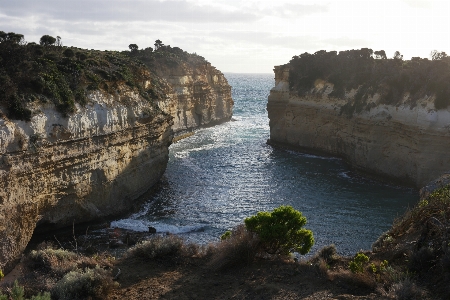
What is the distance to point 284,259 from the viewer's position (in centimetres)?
1545

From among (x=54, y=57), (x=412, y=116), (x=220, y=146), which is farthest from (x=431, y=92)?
(x=54, y=57)

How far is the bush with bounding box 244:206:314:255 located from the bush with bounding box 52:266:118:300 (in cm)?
521

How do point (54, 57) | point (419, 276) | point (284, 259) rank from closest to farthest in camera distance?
point (419, 276), point (284, 259), point (54, 57)

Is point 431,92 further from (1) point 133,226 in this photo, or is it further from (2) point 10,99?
(2) point 10,99

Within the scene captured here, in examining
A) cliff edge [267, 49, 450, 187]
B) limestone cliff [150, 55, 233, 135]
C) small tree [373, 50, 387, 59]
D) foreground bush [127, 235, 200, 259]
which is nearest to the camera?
foreground bush [127, 235, 200, 259]

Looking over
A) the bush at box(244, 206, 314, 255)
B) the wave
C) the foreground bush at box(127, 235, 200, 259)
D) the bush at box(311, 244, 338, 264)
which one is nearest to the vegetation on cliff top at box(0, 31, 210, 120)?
the wave

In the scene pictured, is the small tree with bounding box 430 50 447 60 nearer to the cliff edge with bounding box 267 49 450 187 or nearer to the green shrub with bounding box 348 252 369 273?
the cliff edge with bounding box 267 49 450 187

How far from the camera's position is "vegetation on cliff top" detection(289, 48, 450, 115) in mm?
36469

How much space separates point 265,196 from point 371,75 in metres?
20.1

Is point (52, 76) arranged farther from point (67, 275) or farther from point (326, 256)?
point (326, 256)

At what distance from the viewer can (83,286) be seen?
42.5 feet

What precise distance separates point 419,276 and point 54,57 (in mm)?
26038

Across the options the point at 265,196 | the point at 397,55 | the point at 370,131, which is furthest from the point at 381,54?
the point at 265,196

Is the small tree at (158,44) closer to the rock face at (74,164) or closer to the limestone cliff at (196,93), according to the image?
the limestone cliff at (196,93)
